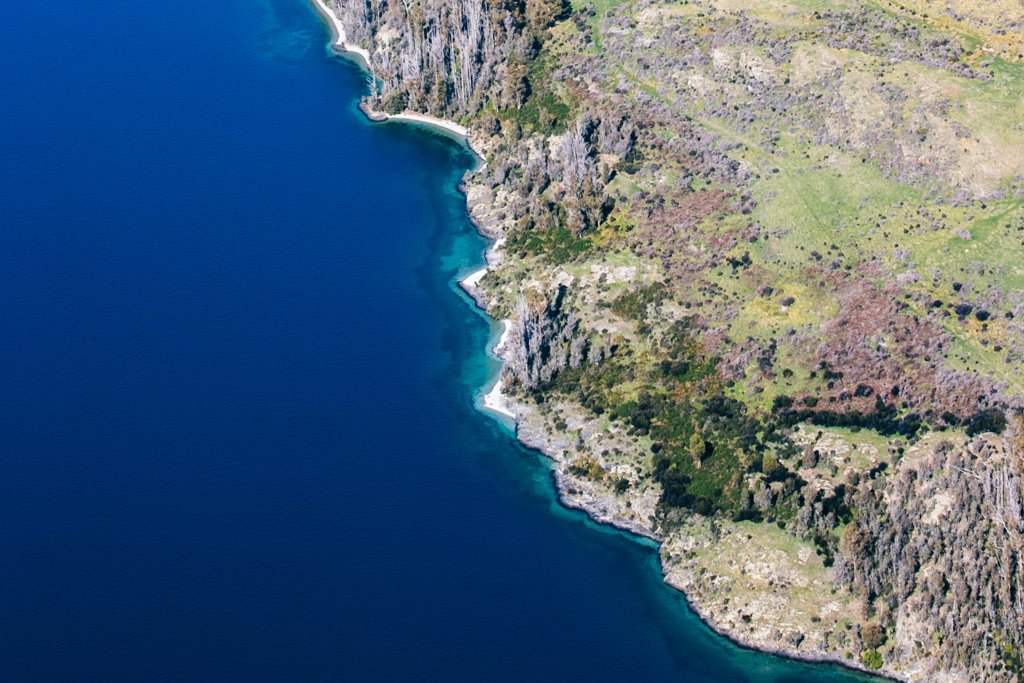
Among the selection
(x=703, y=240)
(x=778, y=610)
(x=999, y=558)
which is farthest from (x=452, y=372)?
(x=999, y=558)

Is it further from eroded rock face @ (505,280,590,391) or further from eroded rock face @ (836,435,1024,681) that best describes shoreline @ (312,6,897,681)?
eroded rock face @ (836,435,1024,681)

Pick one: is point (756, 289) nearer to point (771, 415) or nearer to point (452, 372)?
point (771, 415)

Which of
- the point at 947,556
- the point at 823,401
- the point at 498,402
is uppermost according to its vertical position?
the point at 823,401

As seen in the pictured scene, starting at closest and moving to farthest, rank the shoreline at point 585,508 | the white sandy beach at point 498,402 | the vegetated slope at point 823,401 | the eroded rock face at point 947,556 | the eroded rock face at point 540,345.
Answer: the eroded rock face at point 947,556
the shoreline at point 585,508
the vegetated slope at point 823,401
the white sandy beach at point 498,402
the eroded rock face at point 540,345

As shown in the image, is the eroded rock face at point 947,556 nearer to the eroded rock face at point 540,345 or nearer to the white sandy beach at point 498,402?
the eroded rock face at point 540,345

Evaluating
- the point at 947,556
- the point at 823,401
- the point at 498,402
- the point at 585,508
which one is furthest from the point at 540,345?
the point at 947,556

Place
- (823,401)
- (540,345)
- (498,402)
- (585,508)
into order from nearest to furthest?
(585,508) < (823,401) < (498,402) < (540,345)

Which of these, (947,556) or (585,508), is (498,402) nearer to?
(585,508)

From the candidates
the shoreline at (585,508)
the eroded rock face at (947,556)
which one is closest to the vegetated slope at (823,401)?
the eroded rock face at (947,556)

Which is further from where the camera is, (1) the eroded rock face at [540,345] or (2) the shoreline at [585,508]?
(1) the eroded rock face at [540,345]

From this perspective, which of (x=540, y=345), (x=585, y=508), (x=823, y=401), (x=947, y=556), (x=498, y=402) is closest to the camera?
(x=947, y=556)

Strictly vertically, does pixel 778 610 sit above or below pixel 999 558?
below
